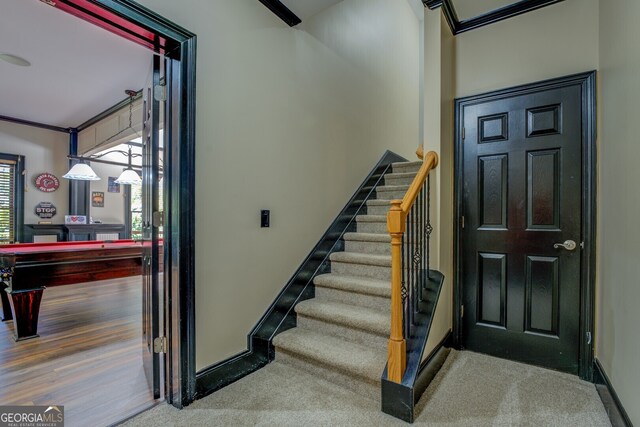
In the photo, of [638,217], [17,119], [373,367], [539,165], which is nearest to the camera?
[638,217]

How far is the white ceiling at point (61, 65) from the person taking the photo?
2791 mm

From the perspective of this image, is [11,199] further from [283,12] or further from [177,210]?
[283,12]

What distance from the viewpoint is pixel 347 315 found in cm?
229

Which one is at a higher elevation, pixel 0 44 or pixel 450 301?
pixel 0 44

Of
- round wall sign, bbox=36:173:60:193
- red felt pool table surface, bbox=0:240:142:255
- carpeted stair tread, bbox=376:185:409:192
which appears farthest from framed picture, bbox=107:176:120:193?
carpeted stair tread, bbox=376:185:409:192

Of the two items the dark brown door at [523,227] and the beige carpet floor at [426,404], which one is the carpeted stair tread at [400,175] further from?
the beige carpet floor at [426,404]

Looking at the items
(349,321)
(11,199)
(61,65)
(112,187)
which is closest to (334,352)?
(349,321)

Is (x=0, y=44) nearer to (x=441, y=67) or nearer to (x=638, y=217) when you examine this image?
(x=441, y=67)

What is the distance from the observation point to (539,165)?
2330 millimetres

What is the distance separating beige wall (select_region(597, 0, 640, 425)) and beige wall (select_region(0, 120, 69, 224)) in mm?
7811

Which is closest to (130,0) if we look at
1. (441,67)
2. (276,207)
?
(276,207)

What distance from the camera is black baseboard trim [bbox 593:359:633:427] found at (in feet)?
5.02

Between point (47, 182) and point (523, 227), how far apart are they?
24.5 ft

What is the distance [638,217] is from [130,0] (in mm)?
2534
